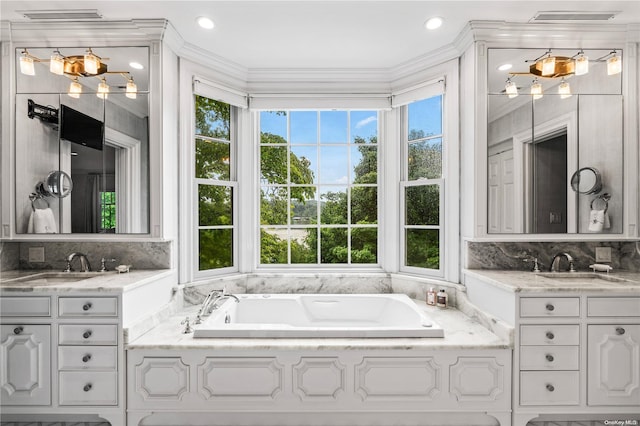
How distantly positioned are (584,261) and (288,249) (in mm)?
2268

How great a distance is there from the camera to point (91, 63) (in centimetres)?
220

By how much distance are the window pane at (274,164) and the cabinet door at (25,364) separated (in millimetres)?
1834

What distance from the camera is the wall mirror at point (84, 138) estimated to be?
2205mm

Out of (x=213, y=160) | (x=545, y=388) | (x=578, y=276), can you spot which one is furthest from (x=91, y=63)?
(x=578, y=276)

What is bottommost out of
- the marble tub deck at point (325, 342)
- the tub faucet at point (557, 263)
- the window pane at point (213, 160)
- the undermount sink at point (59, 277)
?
the marble tub deck at point (325, 342)

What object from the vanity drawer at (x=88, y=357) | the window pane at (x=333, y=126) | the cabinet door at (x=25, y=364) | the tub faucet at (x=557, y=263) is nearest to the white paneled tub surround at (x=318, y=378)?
the vanity drawer at (x=88, y=357)

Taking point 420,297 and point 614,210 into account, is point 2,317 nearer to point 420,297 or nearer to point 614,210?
point 420,297

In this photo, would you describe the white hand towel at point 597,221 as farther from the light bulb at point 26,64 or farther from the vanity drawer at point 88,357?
the light bulb at point 26,64

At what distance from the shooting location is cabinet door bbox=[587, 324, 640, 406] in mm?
1777

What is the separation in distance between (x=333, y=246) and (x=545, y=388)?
1761 millimetres

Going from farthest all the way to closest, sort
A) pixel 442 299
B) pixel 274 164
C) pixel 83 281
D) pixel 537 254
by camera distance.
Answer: pixel 274 164, pixel 442 299, pixel 537 254, pixel 83 281

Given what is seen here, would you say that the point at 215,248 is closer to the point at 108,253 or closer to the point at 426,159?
the point at 108,253

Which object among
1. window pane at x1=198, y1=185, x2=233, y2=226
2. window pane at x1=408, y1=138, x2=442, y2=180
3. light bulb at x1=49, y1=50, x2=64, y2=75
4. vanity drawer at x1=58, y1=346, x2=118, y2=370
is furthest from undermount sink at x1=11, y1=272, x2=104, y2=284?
window pane at x1=408, y1=138, x2=442, y2=180

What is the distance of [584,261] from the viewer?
232 centimetres
